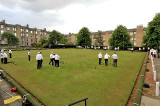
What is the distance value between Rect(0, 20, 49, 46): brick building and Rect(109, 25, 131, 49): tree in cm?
5439

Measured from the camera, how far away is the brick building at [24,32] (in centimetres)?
5795

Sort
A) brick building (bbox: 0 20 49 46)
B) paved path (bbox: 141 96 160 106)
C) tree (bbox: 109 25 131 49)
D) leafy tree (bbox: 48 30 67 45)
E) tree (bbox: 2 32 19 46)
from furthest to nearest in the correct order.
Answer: leafy tree (bbox: 48 30 67 45) → brick building (bbox: 0 20 49 46) → tree (bbox: 2 32 19 46) → tree (bbox: 109 25 131 49) → paved path (bbox: 141 96 160 106)

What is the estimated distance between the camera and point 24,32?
66.4 metres

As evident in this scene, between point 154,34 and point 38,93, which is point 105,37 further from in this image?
point 38,93

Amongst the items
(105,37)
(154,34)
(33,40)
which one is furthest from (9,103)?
(33,40)

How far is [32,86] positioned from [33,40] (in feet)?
238

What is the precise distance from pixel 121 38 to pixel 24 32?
194ft

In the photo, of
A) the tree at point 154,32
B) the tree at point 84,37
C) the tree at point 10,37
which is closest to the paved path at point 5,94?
the tree at point 154,32

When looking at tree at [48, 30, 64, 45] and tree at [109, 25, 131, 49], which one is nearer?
tree at [109, 25, 131, 49]

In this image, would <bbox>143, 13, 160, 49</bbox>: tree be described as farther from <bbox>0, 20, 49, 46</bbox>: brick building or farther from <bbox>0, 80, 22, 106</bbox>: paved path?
<bbox>0, 20, 49, 46</bbox>: brick building

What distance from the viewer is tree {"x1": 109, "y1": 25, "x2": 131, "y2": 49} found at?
4678 cm

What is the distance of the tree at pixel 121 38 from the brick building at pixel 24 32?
54392mm

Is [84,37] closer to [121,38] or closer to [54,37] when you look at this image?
[54,37]

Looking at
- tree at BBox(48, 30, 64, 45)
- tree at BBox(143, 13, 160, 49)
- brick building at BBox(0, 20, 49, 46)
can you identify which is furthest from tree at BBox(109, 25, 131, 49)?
brick building at BBox(0, 20, 49, 46)
